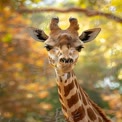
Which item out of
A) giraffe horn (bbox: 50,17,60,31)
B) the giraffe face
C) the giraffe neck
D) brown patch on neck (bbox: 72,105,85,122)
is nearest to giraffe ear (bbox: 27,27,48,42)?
giraffe horn (bbox: 50,17,60,31)

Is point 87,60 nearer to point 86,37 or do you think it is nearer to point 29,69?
point 29,69

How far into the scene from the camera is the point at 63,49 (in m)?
5.04

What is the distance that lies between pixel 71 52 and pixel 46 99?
12879mm

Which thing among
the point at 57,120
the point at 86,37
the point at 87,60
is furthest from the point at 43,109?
the point at 86,37

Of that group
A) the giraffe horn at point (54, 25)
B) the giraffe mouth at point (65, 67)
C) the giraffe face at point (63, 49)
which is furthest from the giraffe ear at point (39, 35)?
the giraffe mouth at point (65, 67)

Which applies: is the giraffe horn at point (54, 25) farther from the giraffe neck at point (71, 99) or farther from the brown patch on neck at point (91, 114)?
the brown patch on neck at point (91, 114)

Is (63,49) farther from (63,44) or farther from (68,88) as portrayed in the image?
(68,88)

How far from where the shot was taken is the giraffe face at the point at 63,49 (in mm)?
4941

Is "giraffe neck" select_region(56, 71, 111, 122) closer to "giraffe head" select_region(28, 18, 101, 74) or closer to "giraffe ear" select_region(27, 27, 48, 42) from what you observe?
"giraffe head" select_region(28, 18, 101, 74)

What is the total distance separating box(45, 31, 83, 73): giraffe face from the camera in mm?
4941

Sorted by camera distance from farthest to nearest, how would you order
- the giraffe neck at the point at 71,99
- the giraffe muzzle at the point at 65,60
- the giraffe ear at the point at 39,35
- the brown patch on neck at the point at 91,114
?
the giraffe ear at the point at 39,35 < the brown patch on neck at the point at 91,114 < the giraffe neck at the point at 71,99 < the giraffe muzzle at the point at 65,60

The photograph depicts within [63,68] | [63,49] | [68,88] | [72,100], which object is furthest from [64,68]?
[72,100]

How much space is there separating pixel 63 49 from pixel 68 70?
0.67 ft

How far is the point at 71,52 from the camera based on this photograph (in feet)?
16.5
